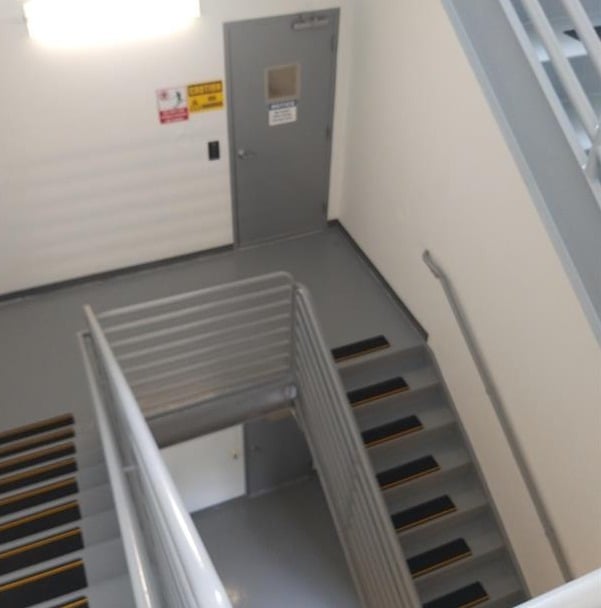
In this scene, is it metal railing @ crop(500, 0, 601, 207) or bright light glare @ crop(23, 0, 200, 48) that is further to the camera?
bright light glare @ crop(23, 0, 200, 48)

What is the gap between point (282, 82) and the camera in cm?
499

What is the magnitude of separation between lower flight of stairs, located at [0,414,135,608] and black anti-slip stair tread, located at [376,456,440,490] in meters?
1.92

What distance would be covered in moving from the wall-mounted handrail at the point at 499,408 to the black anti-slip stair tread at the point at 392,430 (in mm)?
760

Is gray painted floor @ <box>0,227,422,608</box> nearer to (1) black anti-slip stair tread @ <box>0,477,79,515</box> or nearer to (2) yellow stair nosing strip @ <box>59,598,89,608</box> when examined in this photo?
(1) black anti-slip stair tread @ <box>0,477,79,515</box>

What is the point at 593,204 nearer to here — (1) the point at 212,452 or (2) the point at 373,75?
(2) the point at 373,75

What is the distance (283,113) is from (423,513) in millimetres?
3154

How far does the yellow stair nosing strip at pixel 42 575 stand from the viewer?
A: 2.79m

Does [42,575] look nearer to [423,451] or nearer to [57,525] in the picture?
[57,525]

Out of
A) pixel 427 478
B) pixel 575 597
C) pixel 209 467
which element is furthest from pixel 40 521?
pixel 575 597

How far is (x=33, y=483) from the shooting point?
11.5 ft

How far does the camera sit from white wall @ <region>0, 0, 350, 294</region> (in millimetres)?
4316

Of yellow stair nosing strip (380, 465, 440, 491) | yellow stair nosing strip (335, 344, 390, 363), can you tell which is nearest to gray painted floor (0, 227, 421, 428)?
yellow stair nosing strip (335, 344, 390, 363)

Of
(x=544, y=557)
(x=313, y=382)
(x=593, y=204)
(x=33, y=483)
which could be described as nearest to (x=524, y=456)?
(x=544, y=557)

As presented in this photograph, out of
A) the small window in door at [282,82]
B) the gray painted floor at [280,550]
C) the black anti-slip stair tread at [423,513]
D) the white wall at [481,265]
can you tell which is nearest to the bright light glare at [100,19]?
the small window in door at [282,82]
